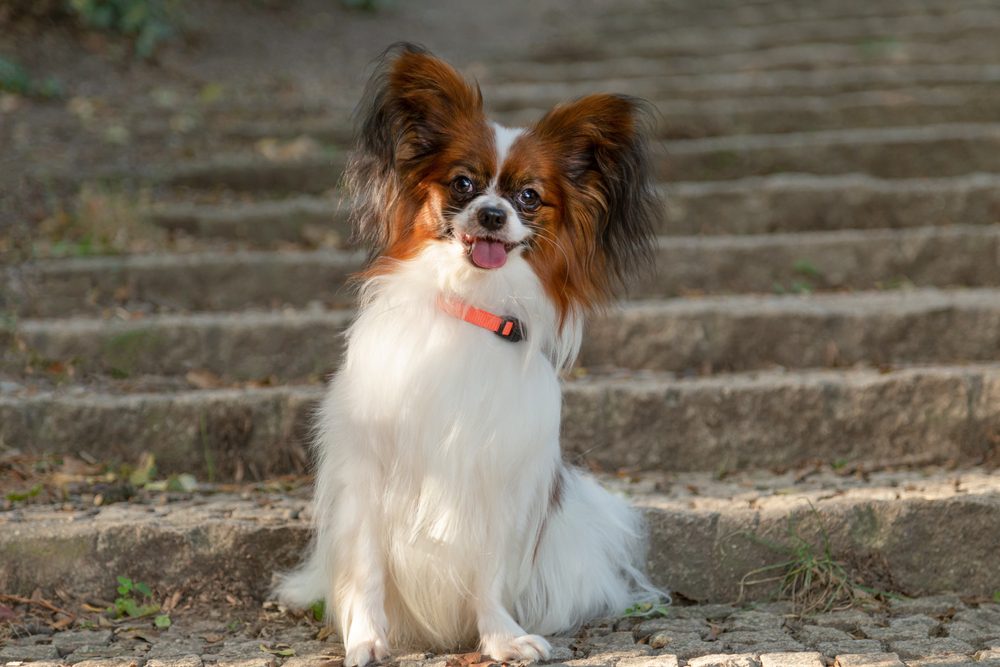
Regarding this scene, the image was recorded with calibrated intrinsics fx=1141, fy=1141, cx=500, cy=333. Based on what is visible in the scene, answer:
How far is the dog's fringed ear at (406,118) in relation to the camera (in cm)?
275

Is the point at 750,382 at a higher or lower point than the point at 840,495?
Answer: higher

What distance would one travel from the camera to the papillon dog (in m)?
2.70

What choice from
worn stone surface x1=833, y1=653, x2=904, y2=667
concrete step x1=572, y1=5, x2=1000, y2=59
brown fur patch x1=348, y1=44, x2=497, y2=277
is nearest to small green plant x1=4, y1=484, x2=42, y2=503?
brown fur patch x1=348, y1=44, x2=497, y2=277

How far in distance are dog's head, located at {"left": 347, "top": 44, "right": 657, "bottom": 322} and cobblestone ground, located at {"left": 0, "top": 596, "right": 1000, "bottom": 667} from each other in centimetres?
86

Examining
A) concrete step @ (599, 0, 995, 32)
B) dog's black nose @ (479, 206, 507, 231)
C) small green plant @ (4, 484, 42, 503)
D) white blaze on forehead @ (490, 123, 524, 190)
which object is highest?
concrete step @ (599, 0, 995, 32)

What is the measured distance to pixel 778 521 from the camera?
313cm

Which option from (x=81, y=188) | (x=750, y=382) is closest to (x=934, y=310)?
(x=750, y=382)

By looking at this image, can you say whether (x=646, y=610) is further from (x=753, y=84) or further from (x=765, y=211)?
(x=753, y=84)

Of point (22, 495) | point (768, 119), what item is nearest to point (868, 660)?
point (22, 495)

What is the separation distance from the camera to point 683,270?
Answer: 4590 millimetres

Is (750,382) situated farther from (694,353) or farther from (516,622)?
(516,622)

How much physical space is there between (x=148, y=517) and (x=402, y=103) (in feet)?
4.42

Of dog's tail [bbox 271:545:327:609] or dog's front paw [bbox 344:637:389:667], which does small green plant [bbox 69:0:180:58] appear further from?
dog's front paw [bbox 344:637:389:667]

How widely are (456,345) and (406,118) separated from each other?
57 centimetres
